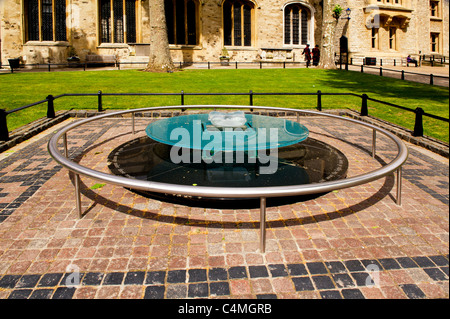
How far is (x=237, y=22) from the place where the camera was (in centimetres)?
3644

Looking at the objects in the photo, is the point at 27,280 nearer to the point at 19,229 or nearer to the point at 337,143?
the point at 19,229

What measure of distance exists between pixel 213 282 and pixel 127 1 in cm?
3472

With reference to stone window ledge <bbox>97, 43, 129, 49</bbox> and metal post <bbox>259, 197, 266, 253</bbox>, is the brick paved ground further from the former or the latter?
stone window ledge <bbox>97, 43, 129, 49</bbox>

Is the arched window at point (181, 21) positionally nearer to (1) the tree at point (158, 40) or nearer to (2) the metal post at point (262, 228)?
(1) the tree at point (158, 40)

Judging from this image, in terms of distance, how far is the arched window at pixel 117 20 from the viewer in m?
32.4

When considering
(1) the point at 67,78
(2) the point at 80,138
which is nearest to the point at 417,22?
(1) the point at 67,78

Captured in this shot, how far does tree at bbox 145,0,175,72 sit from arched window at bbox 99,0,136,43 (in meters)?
10.5

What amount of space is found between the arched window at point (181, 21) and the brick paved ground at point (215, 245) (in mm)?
31016

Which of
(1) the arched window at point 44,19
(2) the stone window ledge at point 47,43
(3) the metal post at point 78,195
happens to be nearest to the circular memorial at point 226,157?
(3) the metal post at point 78,195

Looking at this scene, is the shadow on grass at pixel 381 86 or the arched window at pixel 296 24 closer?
the shadow on grass at pixel 381 86

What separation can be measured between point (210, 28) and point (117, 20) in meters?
8.98

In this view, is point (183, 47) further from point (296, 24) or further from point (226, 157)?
point (226, 157)

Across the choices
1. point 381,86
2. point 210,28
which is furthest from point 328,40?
point 210,28

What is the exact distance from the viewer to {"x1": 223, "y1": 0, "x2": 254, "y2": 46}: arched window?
36094mm
